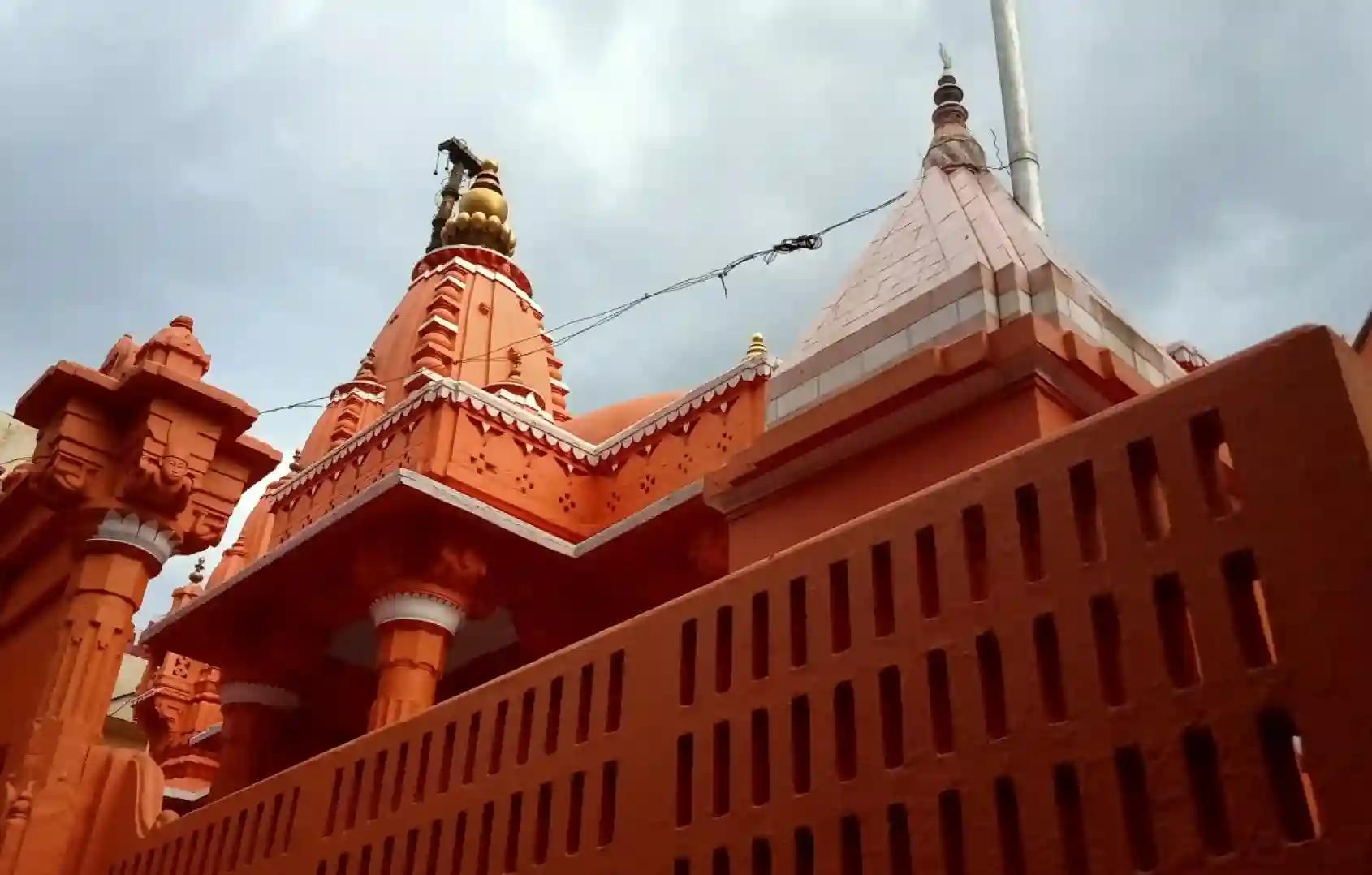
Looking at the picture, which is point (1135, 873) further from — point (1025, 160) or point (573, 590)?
point (573, 590)

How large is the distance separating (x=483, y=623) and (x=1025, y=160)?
5.23m

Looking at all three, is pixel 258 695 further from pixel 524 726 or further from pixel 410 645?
pixel 524 726

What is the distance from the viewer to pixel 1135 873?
219 cm

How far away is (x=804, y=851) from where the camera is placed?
2.80m

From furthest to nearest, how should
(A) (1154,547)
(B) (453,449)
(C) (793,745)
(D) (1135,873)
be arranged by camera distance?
(B) (453,449), (C) (793,745), (A) (1154,547), (D) (1135,873)

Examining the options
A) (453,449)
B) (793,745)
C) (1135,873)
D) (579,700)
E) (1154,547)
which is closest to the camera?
(1135,873)

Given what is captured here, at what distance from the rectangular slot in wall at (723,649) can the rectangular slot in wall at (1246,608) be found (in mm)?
1338

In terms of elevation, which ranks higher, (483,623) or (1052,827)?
(483,623)

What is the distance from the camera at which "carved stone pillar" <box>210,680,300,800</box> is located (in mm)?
9500

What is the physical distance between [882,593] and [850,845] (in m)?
Result: 0.61

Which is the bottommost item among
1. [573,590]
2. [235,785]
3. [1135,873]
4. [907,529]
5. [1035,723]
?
[1135,873]

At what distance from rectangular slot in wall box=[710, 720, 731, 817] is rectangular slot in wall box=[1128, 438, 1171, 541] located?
122 centimetres

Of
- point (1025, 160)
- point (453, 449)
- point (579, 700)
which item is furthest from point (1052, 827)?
point (453, 449)

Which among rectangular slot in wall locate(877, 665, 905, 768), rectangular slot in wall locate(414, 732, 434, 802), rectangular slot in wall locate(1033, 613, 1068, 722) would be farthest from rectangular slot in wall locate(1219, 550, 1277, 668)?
rectangular slot in wall locate(414, 732, 434, 802)
